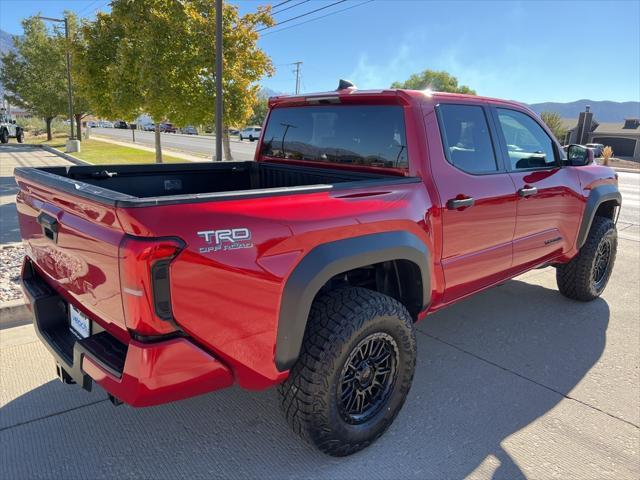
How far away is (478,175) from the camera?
327cm

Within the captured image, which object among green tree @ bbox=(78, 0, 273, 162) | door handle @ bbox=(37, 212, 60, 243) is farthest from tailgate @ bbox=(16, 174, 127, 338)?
green tree @ bbox=(78, 0, 273, 162)

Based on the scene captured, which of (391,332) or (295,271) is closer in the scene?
(295,271)

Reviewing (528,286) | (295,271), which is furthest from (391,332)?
(528,286)

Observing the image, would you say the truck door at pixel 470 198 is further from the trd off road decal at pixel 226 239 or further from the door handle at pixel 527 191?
the trd off road decal at pixel 226 239

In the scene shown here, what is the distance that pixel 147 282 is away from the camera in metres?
1.78

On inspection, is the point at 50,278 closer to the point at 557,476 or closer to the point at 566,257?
the point at 557,476

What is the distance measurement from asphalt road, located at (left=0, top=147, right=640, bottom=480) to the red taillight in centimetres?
105

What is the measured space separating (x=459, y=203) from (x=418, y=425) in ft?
4.43

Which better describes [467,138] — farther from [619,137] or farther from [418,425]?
[619,137]

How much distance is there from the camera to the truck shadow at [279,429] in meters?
2.50

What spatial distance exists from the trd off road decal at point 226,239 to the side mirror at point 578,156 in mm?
3364

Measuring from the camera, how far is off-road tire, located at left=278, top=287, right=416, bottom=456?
7.60 feet

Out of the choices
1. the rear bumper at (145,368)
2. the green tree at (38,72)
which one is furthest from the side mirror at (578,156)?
the green tree at (38,72)

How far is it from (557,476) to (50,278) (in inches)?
111
